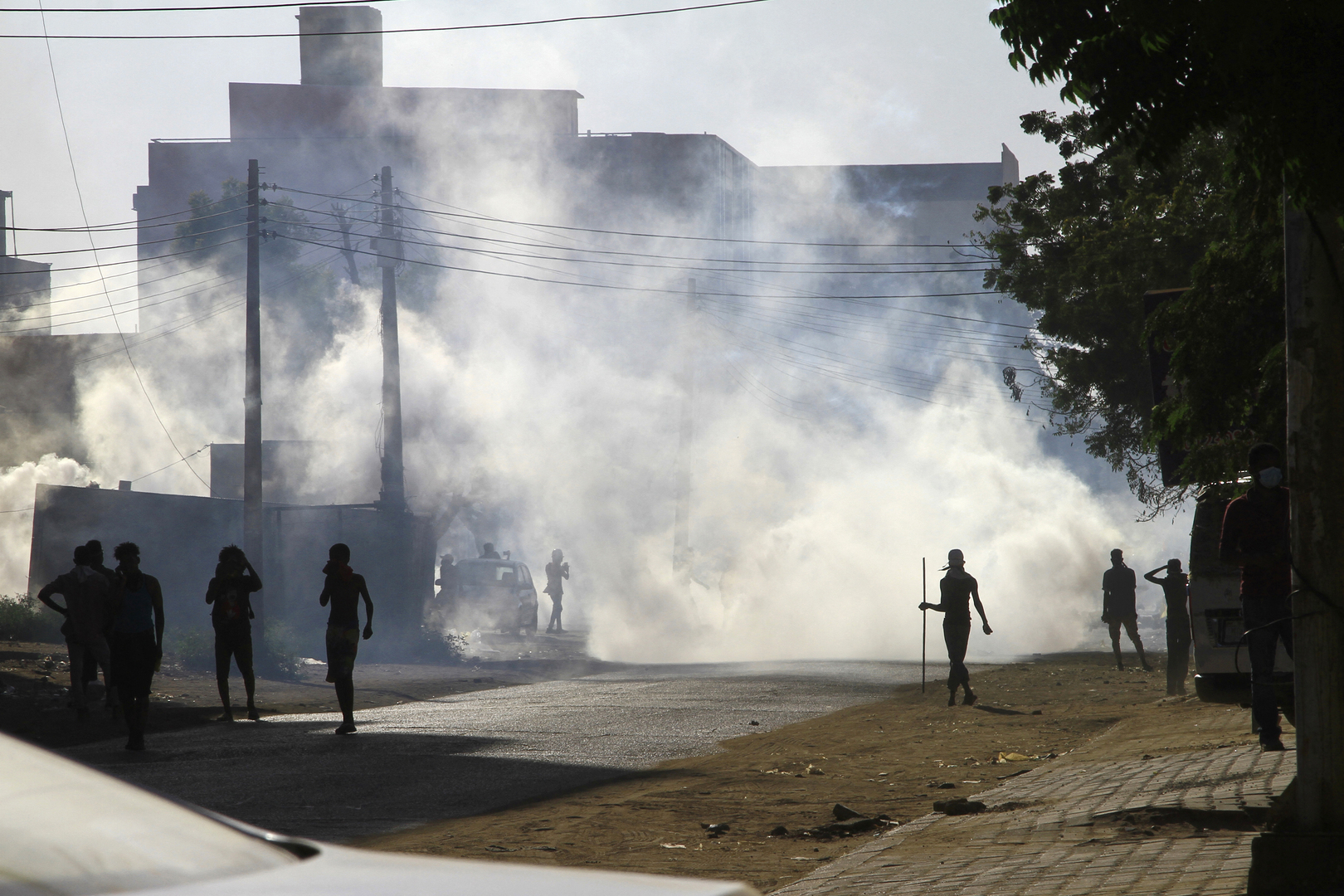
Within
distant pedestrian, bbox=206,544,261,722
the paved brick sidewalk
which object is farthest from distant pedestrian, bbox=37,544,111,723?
the paved brick sidewalk

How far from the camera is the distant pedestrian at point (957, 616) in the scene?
13484 mm

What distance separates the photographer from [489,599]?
31469 millimetres

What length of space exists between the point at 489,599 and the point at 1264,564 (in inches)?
1028

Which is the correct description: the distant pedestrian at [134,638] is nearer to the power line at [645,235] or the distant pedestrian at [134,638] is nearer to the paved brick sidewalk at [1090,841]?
the paved brick sidewalk at [1090,841]

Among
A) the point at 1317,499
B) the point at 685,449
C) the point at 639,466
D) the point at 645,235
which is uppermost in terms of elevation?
the point at 645,235

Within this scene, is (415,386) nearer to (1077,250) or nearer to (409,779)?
(1077,250)

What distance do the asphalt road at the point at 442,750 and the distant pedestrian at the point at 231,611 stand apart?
21.7 inches

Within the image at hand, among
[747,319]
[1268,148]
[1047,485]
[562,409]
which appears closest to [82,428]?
[562,409]

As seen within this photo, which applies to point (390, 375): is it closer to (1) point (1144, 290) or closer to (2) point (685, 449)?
(2) point (685, 449)

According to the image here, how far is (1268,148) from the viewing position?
419 cm

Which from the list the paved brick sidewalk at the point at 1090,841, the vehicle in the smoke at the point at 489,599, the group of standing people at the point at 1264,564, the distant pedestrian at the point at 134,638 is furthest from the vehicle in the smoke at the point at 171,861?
the vehicle in the smoke at the point at 489,599

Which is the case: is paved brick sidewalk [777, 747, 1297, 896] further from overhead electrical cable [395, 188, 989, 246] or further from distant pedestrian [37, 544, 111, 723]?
overhead electrical cable [395, 188, 989, 246]

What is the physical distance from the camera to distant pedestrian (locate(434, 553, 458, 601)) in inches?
1235

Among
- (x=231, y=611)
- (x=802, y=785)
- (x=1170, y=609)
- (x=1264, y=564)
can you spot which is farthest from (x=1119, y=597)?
(x=231, y=611)
